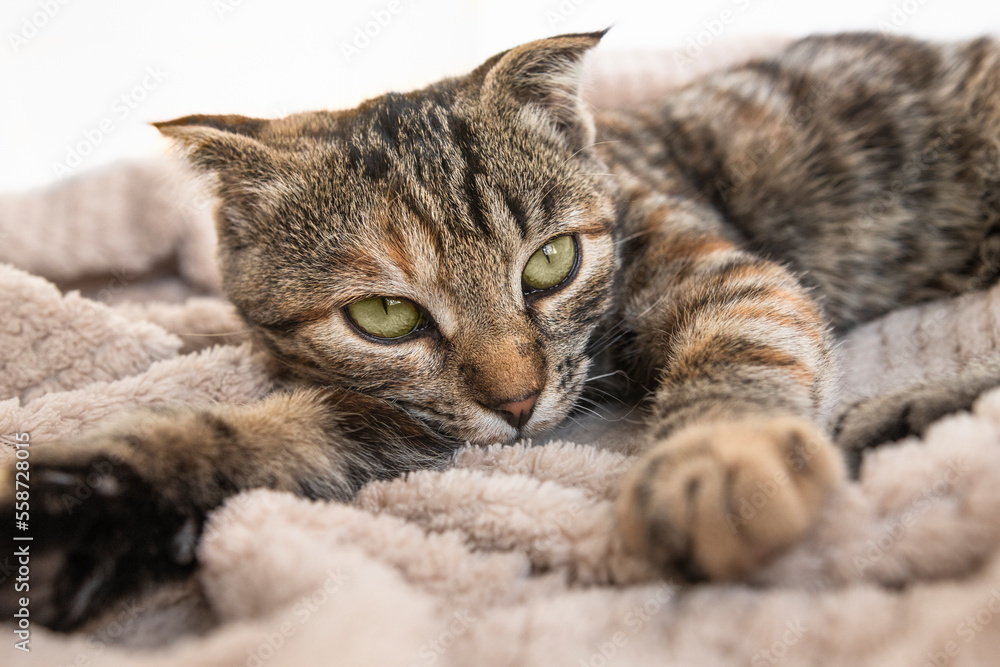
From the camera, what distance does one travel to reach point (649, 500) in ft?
1.94

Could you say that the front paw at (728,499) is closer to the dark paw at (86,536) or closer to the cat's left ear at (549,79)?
the dark paw at (86,536)

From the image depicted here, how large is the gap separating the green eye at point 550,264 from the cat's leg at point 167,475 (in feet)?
0.99

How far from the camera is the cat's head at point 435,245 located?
0.90 meters

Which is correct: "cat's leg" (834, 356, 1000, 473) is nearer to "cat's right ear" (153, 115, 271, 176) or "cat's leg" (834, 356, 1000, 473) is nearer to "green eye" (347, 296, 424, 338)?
"green eye" (347, 296, 424, 338)

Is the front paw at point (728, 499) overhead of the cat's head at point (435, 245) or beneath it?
beneath

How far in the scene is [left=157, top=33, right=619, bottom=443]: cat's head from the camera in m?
0.90

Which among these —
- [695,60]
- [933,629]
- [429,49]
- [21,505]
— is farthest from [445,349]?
[429,49]

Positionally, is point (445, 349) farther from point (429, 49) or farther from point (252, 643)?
point (429, 49)

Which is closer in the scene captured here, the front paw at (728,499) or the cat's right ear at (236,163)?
the front paw at (728,499)

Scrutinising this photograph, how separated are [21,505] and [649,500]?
66 cm
